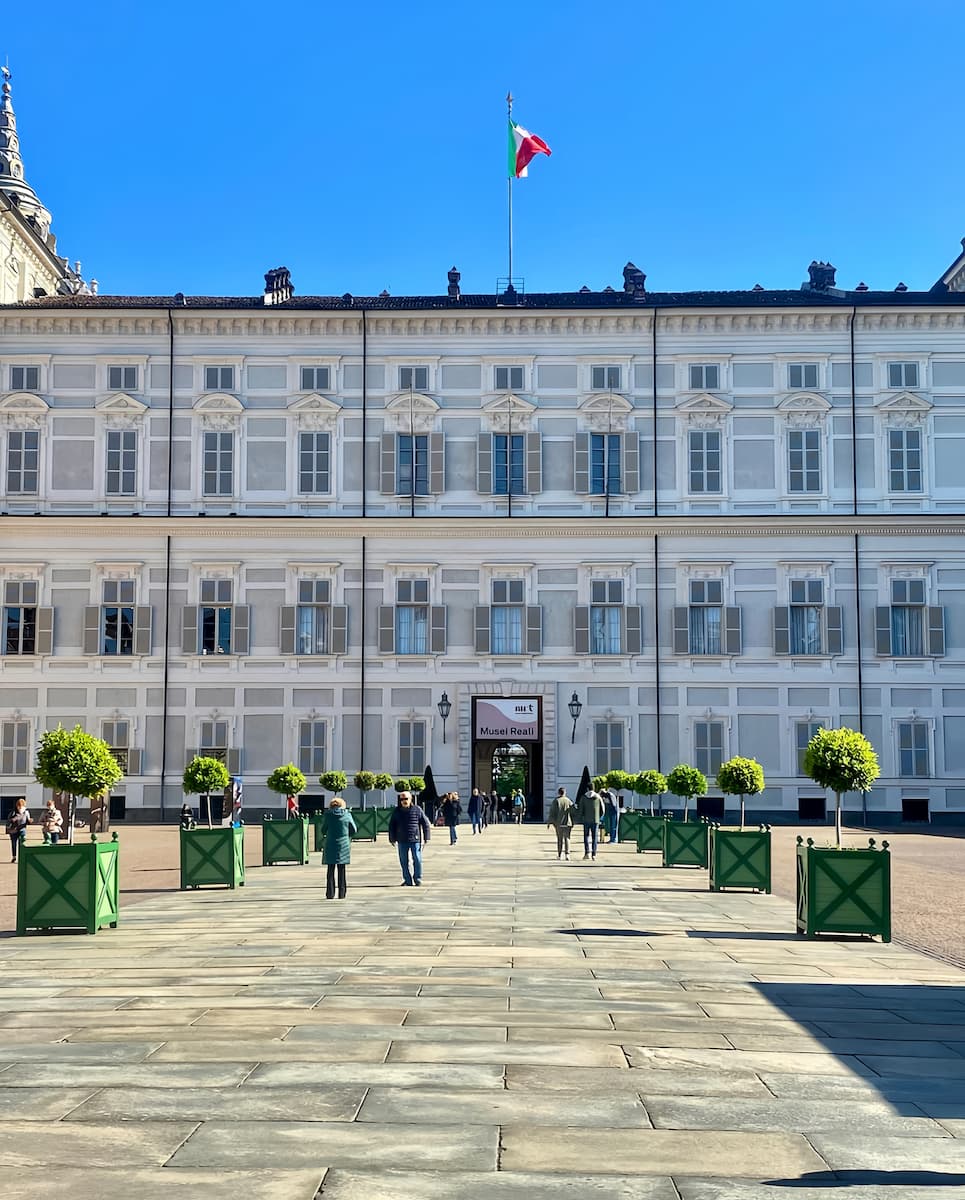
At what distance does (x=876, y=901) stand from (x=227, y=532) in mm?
34949

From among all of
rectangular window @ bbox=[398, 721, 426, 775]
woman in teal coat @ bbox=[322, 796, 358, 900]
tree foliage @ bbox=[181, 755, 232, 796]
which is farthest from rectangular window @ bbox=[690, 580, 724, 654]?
woman in teal coat @ bbox=[322, 796, 358, 900]

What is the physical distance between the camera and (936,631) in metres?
47.2

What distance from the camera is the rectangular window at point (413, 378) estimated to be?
4934 centimetres

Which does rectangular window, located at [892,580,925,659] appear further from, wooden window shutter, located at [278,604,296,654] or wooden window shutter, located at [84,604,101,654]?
wooden window shutter, located at [84,604,101,654]

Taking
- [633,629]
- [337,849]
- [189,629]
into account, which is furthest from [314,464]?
[337,849]

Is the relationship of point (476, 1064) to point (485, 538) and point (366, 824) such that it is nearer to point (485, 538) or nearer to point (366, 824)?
point (366, 824)

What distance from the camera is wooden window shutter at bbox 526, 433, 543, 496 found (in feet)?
159

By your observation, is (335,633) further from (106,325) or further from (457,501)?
(106,325)

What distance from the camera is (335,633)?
47812 mm

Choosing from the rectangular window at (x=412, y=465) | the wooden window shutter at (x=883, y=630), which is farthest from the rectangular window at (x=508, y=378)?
the wooden window shutter at (x=883, y=630)

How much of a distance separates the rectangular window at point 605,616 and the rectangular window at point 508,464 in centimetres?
435

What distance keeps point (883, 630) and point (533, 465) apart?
43.5 feet

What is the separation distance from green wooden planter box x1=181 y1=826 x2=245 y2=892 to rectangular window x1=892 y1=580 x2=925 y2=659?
30553 mm

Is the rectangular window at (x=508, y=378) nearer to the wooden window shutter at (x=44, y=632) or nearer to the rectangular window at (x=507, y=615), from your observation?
A: the rectangular window at (x=507, y=615)
